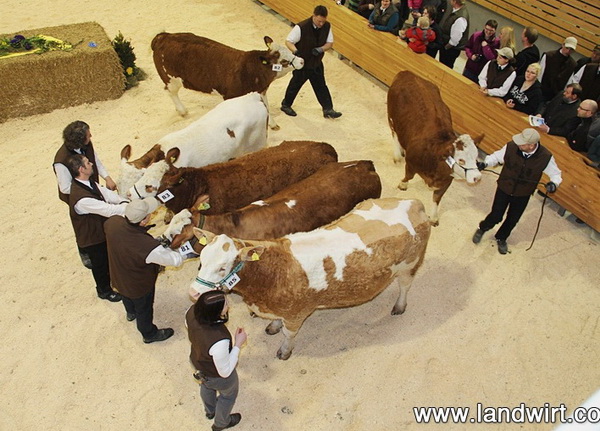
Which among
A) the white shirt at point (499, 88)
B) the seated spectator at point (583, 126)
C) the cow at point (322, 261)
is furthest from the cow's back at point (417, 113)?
the cow at point (322, 261)

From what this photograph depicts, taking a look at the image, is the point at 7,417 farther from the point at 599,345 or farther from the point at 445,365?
the point at 599,345

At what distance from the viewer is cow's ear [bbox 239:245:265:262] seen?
381 cm

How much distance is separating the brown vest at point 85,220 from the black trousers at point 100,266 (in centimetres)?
10

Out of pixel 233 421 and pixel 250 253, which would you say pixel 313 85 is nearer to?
pixel 250 253

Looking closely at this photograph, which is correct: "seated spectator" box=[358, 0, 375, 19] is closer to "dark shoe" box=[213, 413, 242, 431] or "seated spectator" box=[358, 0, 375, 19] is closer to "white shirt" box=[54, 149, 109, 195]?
"white shirt" box=[54, 149, 109, 195]

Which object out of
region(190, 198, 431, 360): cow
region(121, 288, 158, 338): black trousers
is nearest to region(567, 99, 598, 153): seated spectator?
region(190, 198, 431, 360): cow

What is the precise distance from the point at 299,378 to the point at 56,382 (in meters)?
2.23

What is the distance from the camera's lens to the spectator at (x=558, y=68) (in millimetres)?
7004

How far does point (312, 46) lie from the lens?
23.7ft

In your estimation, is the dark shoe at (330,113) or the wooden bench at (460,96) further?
the dark shoe at (330,113)

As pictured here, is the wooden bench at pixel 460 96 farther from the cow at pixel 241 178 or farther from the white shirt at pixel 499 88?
the cow at pixel 241 178

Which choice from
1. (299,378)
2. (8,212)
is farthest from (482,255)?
(8,212)

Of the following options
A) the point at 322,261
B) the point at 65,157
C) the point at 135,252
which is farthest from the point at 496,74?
the point at 65,157

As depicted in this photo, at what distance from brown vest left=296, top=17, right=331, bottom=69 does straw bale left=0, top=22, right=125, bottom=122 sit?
10.1 feet
